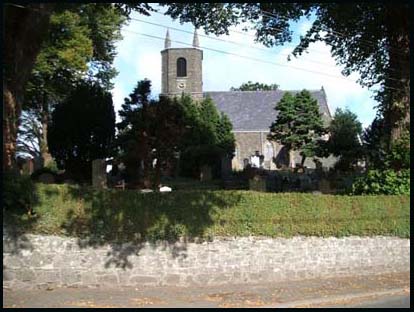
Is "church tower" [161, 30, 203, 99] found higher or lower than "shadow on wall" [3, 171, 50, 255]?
higher

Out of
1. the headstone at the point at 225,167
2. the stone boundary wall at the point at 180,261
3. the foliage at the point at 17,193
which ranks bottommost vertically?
the stone boundary wall at the point at 180,261

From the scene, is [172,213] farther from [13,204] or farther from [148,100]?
[148,100]

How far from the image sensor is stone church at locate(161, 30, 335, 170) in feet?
254

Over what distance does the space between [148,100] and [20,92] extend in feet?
45.3

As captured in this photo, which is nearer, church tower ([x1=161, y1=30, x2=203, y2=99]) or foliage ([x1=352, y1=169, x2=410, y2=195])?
foliage ([x1=352, y1=169, x2=410, y2=195])

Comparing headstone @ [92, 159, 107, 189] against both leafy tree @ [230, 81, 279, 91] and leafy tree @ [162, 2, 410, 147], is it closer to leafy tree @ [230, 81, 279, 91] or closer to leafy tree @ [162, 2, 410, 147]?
leafy tree @ [162, 2, 410, 147]

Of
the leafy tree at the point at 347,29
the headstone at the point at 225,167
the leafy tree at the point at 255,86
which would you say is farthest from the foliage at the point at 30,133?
the leafy tree at the point at 255,86

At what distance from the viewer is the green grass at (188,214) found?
38.3ft

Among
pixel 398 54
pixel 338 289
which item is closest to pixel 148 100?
pixel 398 54

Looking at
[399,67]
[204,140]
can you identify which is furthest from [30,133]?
[399,67]

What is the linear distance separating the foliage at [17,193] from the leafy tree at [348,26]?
784 cm

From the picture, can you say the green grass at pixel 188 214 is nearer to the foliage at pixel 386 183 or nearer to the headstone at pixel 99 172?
the foliage at pixel 386 183

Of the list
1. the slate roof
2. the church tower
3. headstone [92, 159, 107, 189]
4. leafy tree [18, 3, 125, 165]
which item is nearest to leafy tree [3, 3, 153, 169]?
headstone [92, 159, 107, 189]

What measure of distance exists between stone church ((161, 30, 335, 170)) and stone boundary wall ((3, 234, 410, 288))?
171 ft
